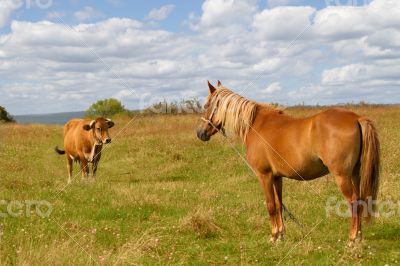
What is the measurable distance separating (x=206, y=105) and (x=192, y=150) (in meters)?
10.8

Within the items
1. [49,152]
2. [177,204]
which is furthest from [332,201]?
[49,152]

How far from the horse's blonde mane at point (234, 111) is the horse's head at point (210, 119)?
0.22 ft

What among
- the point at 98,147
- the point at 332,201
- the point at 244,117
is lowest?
the point at 332,201

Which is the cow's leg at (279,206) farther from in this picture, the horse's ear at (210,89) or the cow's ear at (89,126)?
the cow's ear at (89,126)

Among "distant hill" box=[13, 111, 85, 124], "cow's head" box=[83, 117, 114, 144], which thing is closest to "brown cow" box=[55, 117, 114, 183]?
"cow's head" box=[83, 117, 114, 144]

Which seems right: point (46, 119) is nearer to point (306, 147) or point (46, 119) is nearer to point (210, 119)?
point (210, 119)

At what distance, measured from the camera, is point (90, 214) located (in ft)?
31.8

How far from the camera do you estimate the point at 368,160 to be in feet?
22.5

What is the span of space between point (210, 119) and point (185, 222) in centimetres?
211

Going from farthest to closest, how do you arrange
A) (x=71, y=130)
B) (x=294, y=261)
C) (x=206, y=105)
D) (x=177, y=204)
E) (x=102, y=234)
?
(x=71, y=130)
(x=177, y=204)
(x=206, y=105)
(x=102, y=234)
(x=294, y=261)

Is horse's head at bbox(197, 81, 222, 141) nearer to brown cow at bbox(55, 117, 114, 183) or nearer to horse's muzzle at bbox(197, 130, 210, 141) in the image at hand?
horse's muzzle at bbox(197, 130, 210, 141)

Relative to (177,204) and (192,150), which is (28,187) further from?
(192,150)

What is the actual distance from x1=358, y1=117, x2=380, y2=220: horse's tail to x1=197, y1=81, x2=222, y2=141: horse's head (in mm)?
2987

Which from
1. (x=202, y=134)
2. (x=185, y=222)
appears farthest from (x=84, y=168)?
(x=185, y=222)
